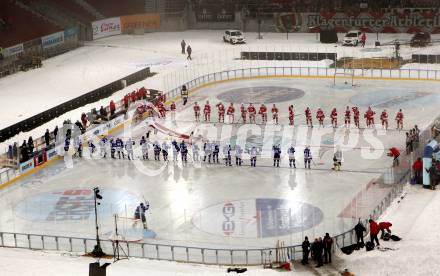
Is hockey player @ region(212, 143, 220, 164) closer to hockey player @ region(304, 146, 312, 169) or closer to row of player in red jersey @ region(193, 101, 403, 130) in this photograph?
hockey player @ region(304, 146, 312, 169)

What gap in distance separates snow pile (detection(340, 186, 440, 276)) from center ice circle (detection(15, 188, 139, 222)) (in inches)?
371

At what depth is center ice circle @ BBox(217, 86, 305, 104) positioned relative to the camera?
46656 mm

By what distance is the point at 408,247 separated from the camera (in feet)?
78.9

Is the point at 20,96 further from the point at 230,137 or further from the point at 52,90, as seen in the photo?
the point at 230,137

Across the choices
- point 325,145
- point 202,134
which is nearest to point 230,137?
point 202,134

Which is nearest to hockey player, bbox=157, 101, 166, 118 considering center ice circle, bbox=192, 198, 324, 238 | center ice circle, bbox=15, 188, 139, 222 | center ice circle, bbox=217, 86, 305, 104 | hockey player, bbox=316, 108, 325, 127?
center ice circle, bbox=217, 86, 305, 104

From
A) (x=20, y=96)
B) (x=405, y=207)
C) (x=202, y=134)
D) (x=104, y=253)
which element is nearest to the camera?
(x=104, y=253)

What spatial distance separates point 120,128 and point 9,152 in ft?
26.0

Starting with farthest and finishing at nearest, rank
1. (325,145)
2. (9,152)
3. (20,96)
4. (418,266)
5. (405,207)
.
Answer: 1. (20,96)
2. (325,145)
3. (9,152)
4. (405,207)
5. (418,266)

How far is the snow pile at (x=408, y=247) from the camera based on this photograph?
2264 cm

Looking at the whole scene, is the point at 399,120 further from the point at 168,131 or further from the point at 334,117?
the point at 168,131

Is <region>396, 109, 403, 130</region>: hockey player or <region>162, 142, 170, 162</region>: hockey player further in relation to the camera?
<region>396, 109, 403, 130</region>: hockey player

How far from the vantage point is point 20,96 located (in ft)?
158

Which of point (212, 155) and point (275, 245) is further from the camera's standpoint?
point (212, 155)
